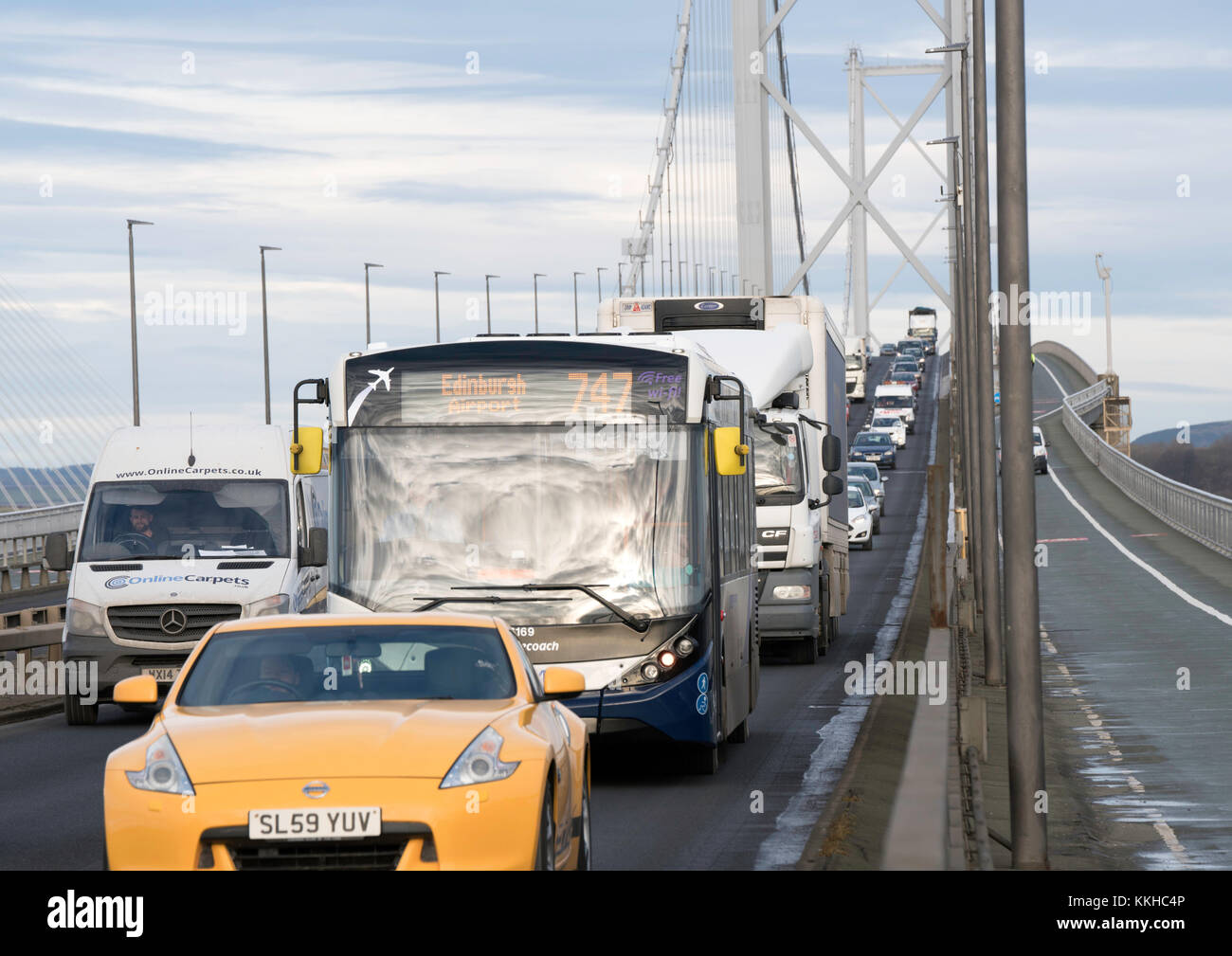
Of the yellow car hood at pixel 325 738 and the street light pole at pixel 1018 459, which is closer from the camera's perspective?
the yellow car hood at pixel 325 738

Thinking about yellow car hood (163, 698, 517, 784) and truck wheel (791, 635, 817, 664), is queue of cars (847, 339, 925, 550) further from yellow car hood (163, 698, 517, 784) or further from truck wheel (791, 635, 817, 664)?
yellow car hood (163, 698, 517, 784)

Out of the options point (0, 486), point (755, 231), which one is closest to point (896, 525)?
point (755, 231)

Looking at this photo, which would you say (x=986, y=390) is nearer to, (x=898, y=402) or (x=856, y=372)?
(x=898, y=402)

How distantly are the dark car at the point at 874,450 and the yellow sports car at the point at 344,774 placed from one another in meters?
69.0

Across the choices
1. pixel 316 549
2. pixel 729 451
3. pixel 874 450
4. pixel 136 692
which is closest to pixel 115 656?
pixel 316 549

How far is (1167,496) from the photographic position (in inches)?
2231

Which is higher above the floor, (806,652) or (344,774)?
(344,774)

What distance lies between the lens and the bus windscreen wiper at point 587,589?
43.4 feet

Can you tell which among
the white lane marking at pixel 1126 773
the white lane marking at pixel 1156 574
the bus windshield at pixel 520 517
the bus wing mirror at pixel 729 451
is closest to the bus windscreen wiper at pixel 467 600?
the bus windshield at pixel 520 517

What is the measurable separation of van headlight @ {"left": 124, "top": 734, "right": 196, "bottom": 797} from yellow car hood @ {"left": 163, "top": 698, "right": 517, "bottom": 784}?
3 cm

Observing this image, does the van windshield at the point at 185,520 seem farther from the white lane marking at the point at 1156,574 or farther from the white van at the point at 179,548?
the white lane marking at the point at 1156,574

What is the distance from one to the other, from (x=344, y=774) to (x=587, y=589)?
19.3 ft

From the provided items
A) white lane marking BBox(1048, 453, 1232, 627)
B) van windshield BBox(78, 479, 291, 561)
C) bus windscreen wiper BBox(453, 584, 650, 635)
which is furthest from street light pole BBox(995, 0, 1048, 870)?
white lane marking BBox(1048, 453, 1232, 627)
